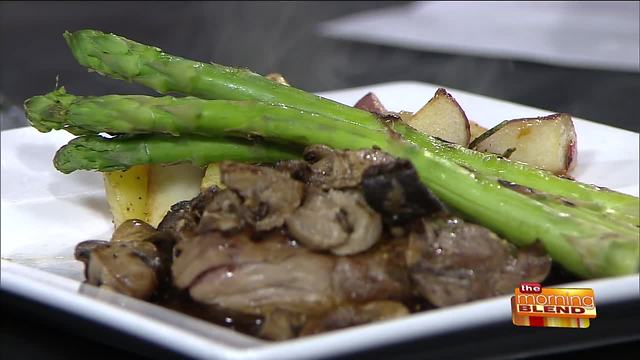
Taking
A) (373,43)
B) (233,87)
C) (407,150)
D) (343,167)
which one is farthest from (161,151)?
(373,43)

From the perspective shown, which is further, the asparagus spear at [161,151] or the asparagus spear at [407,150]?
the asparagus spear at [161,151]

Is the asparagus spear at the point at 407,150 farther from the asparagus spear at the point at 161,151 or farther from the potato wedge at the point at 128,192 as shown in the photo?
the potato wedge at the point at 128,192

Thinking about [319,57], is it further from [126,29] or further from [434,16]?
[126,29]

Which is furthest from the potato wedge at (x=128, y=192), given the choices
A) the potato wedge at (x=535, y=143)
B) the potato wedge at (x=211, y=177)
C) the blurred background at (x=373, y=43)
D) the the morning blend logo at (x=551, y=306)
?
the blurred background at (x=373, y=43)

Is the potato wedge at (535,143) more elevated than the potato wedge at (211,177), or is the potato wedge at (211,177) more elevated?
the potato wedge at (535,143)

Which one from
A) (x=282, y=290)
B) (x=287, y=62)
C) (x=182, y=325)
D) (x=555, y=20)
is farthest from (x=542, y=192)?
(x=555, y=20)

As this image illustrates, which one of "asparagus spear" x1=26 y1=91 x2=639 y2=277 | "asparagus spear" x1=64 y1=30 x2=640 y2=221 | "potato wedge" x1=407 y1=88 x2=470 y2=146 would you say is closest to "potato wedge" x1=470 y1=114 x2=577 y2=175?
"potato wedge" x1=407 y1=88 x2=470 y2=146

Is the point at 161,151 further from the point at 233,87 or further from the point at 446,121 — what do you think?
the point at 446,121
